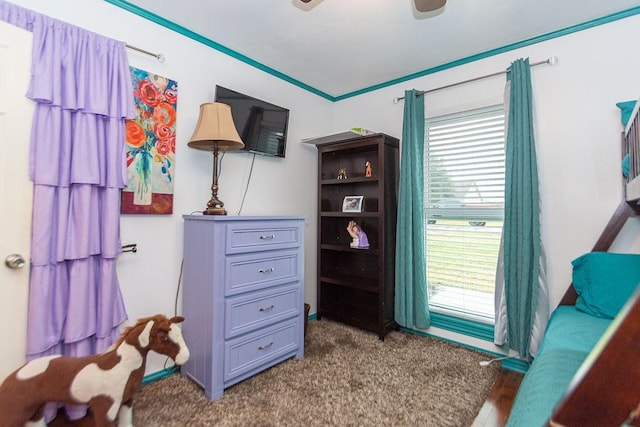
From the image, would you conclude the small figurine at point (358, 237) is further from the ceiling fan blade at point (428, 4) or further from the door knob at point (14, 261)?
the door knob at point (14, 261)

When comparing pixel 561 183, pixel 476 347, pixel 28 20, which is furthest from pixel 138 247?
pixel 561 183

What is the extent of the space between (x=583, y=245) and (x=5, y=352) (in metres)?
3.22

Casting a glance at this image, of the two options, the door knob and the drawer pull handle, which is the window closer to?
the drawer pull handle

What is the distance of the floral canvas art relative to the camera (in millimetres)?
1842

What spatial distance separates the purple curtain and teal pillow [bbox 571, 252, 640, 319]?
8.59 feet

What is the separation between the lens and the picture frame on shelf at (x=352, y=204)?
9.45ft

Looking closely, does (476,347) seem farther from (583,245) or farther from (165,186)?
(165,186)

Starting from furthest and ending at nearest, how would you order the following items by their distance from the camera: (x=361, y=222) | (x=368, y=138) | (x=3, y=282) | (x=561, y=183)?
(x=361, y=222) → (x=368, y=138) → (x=561, y=183) → (x=3, y=282)

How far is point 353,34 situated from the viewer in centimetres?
218

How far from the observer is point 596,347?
1.23 feet

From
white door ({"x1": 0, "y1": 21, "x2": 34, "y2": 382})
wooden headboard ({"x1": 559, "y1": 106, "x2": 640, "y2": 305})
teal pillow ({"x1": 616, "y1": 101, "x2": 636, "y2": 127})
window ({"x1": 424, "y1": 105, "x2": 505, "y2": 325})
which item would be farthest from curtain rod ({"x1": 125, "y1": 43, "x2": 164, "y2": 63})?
teal pillow ({"x1": 616, "y1": 101, "x2": 636, "y2": 127})

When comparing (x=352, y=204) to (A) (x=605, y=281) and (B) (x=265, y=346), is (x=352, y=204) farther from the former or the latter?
(A) (x=605, y=281)

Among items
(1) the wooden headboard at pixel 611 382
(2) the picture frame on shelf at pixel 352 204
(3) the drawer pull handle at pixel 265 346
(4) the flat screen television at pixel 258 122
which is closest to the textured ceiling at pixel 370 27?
(4) the flat screen television at pixel 258 122

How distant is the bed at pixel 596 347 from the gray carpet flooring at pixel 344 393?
2.13ft
